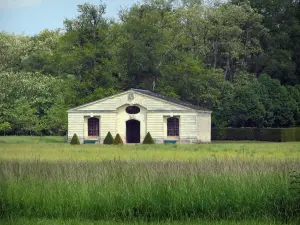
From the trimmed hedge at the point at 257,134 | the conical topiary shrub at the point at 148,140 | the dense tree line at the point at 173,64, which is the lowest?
the conical topiary shrub at the point at 148,140

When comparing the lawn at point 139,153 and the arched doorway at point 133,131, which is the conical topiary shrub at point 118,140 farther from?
the lawn at point 139,153

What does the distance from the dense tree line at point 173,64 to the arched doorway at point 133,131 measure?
5336mm

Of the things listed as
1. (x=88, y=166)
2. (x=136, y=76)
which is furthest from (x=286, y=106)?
(x=88, y=166)

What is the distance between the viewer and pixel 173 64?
6862 cm

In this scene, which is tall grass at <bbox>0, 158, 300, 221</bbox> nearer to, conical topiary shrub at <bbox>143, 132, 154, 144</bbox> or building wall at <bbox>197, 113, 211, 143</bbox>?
conical topiary shrub at <bbox>143, 132, 154, 144</bbox>

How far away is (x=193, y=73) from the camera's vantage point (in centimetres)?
6725

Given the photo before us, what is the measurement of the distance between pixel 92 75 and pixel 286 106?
20734mm

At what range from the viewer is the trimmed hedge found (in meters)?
61.2

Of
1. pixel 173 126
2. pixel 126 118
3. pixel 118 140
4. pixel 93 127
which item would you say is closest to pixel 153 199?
pixel 118 140

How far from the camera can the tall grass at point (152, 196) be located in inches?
605

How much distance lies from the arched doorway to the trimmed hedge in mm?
9401

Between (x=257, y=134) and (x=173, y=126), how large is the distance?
10.5 metres

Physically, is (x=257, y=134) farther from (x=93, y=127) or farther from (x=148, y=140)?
(x=93, y=127)

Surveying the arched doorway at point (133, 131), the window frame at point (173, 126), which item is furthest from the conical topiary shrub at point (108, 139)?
the window frame at point (173, 126)
